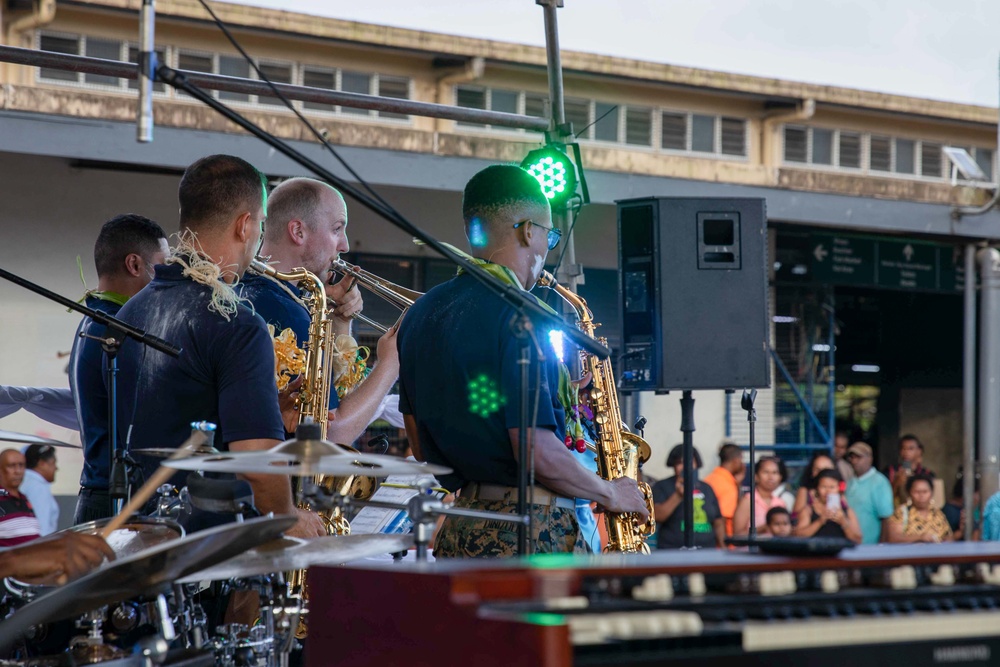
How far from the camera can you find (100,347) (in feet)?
14.3

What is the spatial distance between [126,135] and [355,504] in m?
7.14

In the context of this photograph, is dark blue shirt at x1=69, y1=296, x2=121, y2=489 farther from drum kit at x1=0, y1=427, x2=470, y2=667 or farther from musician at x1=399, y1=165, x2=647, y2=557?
musician at x1=399, y1=165, x2=647, y2=557

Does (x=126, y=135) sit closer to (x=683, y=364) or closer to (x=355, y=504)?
(x=683, y=364)

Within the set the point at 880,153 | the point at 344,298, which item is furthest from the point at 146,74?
the point at 880,153

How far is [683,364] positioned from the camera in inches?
215

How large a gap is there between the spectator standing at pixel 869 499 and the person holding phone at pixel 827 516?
0.26 m

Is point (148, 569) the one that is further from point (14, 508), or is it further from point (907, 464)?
point (907, 464)

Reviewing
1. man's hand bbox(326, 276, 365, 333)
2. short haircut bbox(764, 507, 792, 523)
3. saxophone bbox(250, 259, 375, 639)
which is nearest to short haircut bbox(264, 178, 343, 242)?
saxophone bbox(250, 259, 375, 639)

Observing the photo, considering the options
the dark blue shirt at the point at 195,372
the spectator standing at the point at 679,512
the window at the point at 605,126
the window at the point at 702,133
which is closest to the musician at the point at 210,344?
the dark blue shirt at the point at 195,372

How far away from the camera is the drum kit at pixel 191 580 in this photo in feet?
8.52

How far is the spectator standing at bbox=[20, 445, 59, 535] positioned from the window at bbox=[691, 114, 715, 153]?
7555mm

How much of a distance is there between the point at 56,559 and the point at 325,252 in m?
2.52

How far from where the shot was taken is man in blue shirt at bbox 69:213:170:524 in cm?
420

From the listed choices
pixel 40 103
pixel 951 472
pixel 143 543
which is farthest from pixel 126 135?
pixel 951 472
